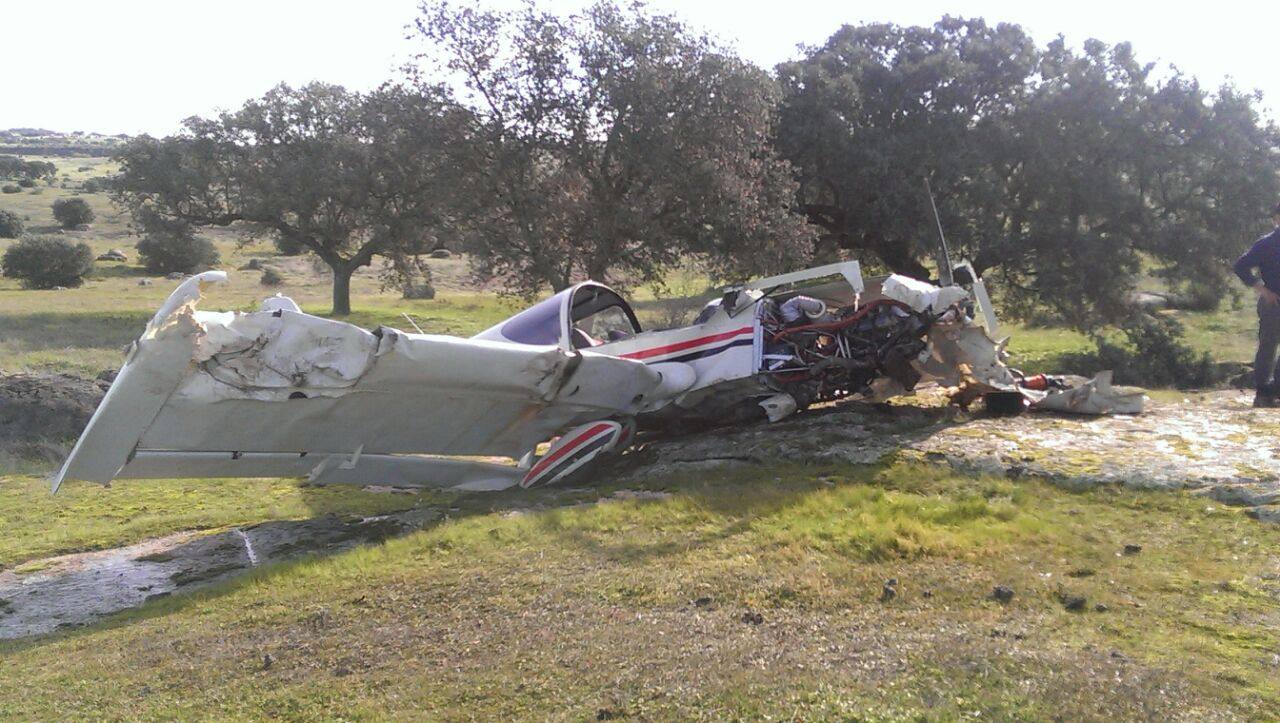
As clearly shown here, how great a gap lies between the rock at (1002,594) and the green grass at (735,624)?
94 mm

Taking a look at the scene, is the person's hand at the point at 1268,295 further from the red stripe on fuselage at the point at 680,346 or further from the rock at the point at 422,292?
the rock at the point at 422,292

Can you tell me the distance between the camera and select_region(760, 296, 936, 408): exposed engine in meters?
9.05

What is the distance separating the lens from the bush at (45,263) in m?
41.0

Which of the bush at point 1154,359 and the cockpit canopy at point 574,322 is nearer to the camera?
the cockpit canopy at point 574,322

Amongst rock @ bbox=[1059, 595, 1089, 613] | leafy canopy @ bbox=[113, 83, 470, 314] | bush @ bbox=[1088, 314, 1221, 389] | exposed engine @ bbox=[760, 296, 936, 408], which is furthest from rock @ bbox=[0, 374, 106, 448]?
bush @ bbox=[1088, 314, 1221, 389]

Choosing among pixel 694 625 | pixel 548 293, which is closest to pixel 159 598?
pixel 694 625

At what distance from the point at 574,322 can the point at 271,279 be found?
38.4 meters

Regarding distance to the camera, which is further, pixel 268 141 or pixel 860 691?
pixel 268 141

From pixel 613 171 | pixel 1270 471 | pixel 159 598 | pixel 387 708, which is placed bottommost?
pixel 159 598

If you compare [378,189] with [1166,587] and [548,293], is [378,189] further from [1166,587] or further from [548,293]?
[1166,587]

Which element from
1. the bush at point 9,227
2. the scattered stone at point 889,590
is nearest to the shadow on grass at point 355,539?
the scattered stone at point 889,590

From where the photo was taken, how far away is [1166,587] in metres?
5.08

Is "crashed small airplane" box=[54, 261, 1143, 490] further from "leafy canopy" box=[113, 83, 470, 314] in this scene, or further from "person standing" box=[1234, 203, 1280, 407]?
"leafy canopy" box=[113, 83, 470, 314]

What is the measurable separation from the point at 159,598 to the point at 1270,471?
7.65m
